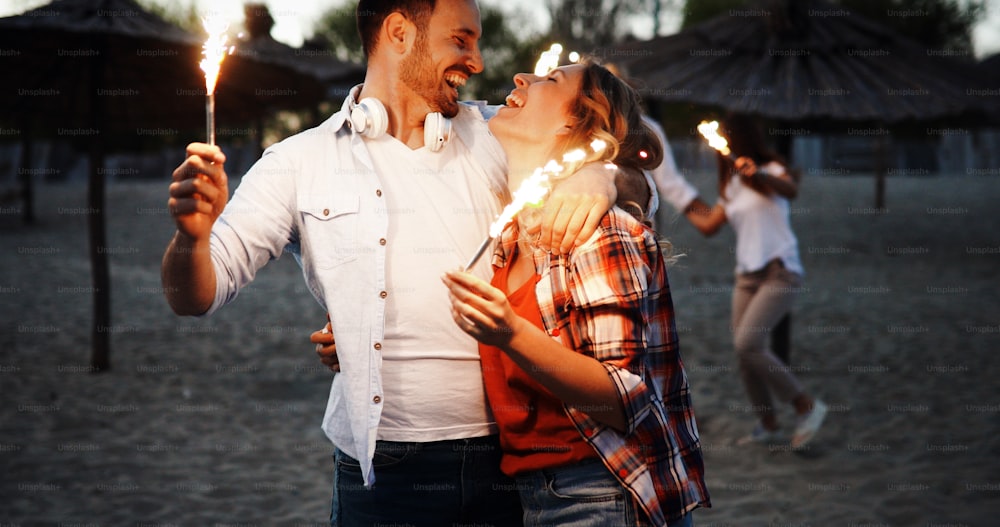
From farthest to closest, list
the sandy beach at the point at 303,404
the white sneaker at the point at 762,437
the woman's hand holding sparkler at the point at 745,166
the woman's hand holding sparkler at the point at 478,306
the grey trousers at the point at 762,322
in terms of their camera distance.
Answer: the white sneaker at the point at 762,437 < the woman's hand holding sparkler at the point at 745,166 < the grey trousers at the point at 762,322 < the sandy beach at the point at 303,404 < the woman's hand holding sparkler at the point at 478,306

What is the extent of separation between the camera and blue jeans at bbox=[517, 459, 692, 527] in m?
2.03

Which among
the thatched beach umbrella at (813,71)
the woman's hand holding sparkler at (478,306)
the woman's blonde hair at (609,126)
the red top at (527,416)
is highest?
the thatched beach umbrella at (813,71)

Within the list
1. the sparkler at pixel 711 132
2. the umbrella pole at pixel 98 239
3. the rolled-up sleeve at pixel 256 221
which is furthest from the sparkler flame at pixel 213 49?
the umbrella pole at pixel 98 239

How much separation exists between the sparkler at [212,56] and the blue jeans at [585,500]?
3.39 ft

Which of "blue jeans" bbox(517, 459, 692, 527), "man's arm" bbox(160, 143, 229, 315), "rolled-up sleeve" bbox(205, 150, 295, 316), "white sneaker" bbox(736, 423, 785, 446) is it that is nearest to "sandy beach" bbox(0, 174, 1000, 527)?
"white sneaker" bbox(736, 423, 785, 446)

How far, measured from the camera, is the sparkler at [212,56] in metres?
1.84

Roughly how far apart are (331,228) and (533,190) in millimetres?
680

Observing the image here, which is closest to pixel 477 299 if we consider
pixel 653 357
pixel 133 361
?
pixel 653 357

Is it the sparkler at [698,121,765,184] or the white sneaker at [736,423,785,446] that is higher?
the sparkler at [698,121,765,184]

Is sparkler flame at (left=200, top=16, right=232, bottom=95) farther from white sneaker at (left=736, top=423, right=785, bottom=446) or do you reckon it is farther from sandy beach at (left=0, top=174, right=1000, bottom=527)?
white sneaker at (left=736, top=423, right=785, bottom=446)

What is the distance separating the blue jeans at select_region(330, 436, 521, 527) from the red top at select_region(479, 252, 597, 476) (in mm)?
104

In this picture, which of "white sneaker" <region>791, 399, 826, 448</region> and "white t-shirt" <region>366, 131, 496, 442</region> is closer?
"white t-shirt" <region>366, 131, 496, 442</region>

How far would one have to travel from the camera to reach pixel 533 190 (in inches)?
74.7

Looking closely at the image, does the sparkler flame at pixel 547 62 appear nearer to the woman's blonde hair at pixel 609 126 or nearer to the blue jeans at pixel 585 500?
the woman's blonde hair at pixel 609 126
